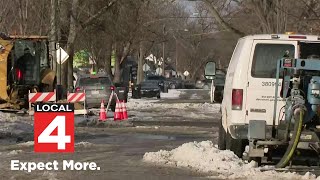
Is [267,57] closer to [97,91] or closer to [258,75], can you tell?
[258,75]

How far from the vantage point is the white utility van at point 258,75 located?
1091cm

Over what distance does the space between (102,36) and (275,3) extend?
13977mm

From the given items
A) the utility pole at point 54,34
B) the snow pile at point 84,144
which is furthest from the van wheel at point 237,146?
the utility pole at point 54,34

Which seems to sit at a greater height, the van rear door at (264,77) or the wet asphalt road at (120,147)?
the van rear door at (264,77)

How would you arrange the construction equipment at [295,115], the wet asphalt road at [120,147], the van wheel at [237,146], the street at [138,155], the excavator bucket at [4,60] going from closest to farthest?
the construction equipment at [295,115], the street at [138,155], the wet asphalt road at [120,147], the van wheel at [237,146], the excavator bucket at [4,60]

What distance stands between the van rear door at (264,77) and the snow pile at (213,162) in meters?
0.79

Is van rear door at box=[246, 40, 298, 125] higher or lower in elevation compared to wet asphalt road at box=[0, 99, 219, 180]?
higher

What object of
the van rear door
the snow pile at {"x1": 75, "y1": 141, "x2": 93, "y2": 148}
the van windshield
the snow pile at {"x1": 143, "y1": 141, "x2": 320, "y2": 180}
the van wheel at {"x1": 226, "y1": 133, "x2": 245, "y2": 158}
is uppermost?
the van rear door

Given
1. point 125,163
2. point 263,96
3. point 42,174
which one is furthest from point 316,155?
point 42,174

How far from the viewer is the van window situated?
11.0 metres

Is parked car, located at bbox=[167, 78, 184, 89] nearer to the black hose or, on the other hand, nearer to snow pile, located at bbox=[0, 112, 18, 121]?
snow pile, located at bbox=[0, 112, 18, 121]

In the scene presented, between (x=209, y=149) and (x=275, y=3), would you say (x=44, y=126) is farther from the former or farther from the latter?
(x=275, y=3)

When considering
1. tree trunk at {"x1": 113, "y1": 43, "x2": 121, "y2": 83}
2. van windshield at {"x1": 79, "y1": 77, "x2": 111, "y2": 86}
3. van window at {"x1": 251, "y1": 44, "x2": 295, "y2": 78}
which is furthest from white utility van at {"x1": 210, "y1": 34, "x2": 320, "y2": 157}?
tree trunk at {"x1": 113, "y1": 43, "x2": 121, "y2": 83}

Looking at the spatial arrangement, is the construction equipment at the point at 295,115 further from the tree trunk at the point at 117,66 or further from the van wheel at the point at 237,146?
the tree trunk at the point at 117,66
